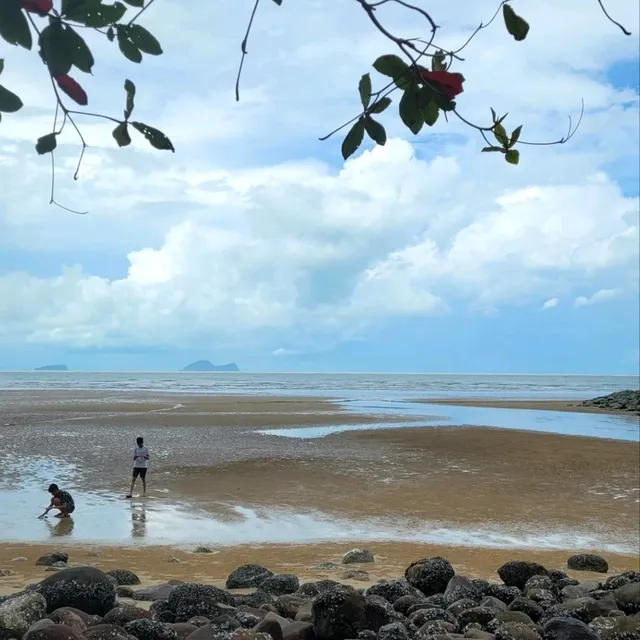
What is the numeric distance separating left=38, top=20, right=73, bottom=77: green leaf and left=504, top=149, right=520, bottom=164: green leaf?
1.37m

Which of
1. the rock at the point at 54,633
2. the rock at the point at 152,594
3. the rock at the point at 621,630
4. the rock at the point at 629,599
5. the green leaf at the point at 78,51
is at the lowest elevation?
the rock at the point at 152,594

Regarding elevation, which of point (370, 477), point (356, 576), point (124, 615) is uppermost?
point (124, 615)

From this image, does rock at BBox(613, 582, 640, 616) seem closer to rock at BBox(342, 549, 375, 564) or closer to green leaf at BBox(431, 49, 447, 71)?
rock at BBox(342, 549, 375, 564)

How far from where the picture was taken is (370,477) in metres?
19.1

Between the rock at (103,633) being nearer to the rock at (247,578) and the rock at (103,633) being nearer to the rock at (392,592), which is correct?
the rock at (392,592)

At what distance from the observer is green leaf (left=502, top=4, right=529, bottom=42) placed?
6.32 feet

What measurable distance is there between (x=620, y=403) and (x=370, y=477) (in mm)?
37857

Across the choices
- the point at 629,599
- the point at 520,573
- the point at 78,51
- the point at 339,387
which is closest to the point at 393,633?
the point at 629,599

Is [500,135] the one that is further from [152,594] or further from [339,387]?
[339,387]

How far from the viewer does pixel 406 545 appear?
1199 centimetres

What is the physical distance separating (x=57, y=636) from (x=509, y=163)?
4.30m

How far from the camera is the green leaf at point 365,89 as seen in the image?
2242mm

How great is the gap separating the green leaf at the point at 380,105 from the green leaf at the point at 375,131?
5 centimetres

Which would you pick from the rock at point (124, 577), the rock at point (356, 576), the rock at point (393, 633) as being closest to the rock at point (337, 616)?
the rock at point (393, 633)
